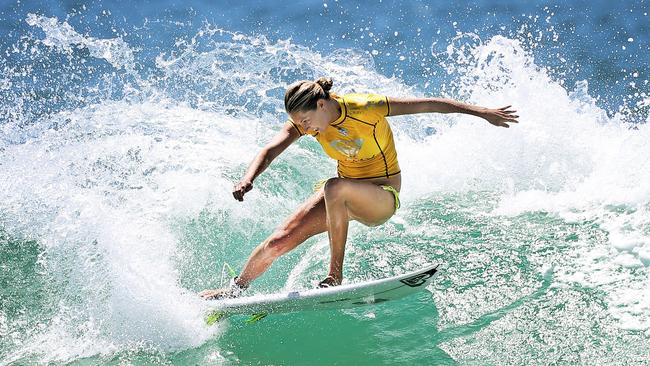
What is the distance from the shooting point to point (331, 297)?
4934 mm

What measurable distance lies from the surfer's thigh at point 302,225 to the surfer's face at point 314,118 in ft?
1.93

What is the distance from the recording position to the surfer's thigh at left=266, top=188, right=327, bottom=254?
5242 mm

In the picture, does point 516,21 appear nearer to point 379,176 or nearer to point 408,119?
point 408,119

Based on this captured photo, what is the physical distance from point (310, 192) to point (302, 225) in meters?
2.32

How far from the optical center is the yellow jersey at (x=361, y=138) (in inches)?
194

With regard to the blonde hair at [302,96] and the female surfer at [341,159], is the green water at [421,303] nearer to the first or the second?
the female surfer at [341,159]

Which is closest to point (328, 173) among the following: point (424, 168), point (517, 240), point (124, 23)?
point (424, 168)

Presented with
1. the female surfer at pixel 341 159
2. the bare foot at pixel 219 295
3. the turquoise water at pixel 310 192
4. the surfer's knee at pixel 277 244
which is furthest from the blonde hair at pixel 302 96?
the turquoise water at pixel 310 192

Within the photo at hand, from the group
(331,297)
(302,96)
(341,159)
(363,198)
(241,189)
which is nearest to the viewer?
(302,96)

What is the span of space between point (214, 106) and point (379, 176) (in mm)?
4393

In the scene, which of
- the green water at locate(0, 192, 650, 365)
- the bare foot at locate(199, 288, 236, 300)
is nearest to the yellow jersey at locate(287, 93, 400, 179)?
the green water at locate(0, 192, 650, 365)

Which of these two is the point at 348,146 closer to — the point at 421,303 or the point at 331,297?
the point at 331,297

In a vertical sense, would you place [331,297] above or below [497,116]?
below

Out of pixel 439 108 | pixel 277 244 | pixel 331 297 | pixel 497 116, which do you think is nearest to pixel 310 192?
pixel 277 244
